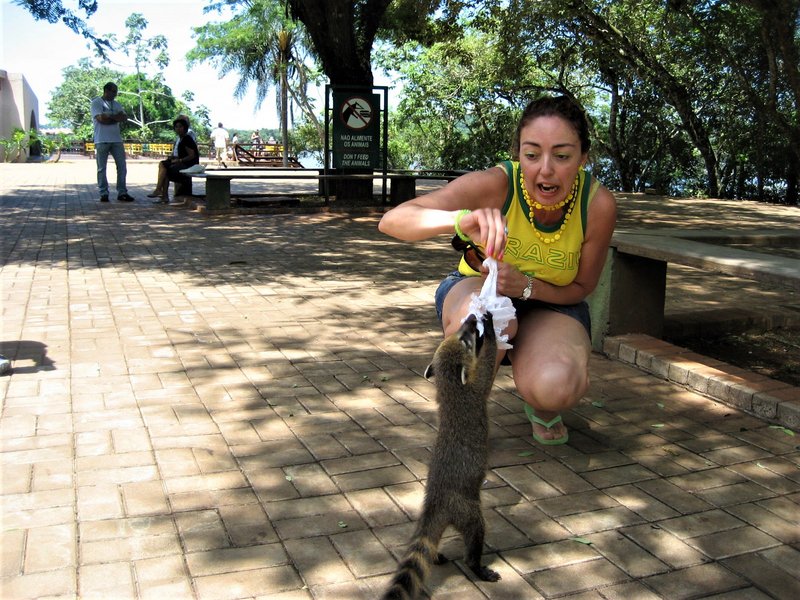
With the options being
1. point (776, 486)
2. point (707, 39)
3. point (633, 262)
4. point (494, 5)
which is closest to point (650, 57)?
point (707, 39)

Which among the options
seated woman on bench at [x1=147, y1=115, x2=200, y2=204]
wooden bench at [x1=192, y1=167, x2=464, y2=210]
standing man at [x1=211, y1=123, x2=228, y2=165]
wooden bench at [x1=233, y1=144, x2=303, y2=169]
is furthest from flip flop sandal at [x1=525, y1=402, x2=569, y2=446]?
standing man at [x1=211, y1=123, x2=228, y2=165]

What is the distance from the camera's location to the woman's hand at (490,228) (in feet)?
9.69

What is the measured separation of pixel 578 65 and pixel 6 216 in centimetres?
1729

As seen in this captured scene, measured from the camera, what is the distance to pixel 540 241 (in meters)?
3.62

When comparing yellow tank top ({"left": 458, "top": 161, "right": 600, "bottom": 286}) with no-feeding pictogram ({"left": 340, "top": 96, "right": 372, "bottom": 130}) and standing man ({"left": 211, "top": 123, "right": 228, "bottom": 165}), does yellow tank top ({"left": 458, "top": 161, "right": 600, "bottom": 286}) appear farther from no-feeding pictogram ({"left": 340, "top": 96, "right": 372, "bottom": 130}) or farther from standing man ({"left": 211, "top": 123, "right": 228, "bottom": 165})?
standing man ({"left": 211, "top": 123, "right": 228, "bottom": 165})

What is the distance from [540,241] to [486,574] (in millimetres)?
1580

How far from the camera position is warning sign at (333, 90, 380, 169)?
1373cm

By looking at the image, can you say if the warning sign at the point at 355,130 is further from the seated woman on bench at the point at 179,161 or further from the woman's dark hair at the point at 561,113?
the woman's dark hair at the point at 561,113

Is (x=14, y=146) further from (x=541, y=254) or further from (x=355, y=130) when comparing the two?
(x=541, y=254)

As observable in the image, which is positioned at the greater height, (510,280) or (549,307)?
(510,280)

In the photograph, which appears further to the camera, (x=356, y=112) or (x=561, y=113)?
(x=356, y=112)

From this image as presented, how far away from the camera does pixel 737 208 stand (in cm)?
1622

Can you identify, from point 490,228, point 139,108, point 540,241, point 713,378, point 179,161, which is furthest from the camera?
point 139,108

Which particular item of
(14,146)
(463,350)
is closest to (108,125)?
(463,350)
